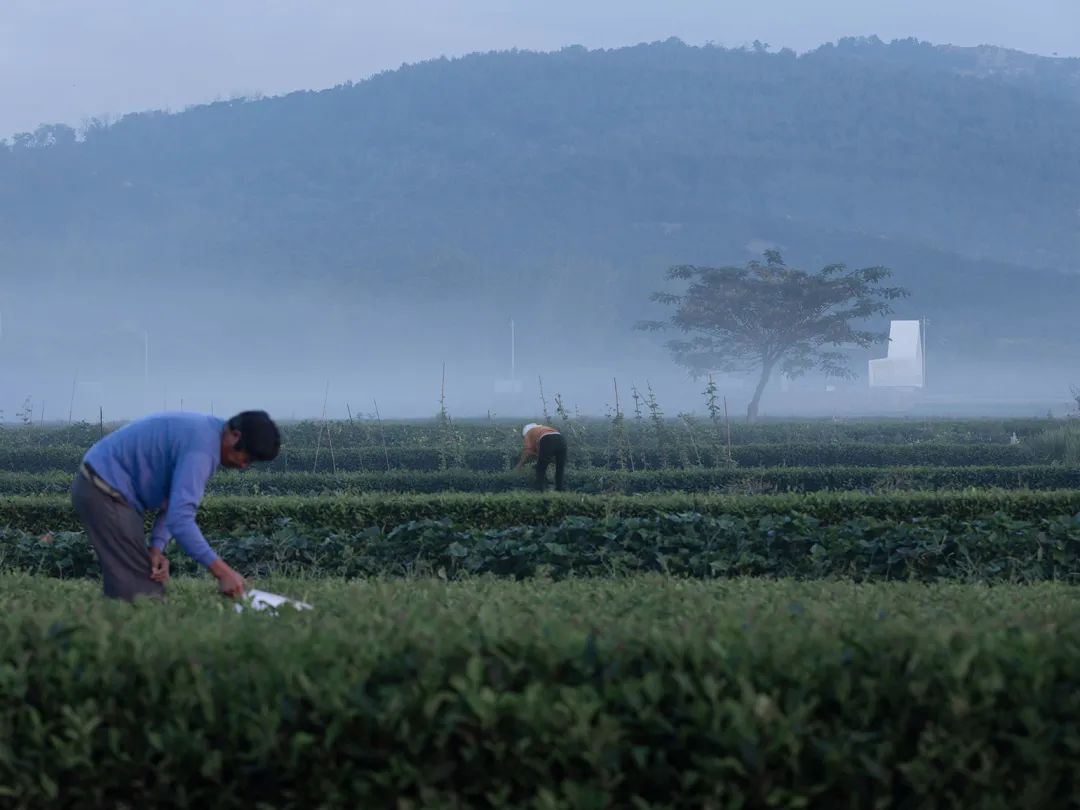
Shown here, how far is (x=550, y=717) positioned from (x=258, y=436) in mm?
2535

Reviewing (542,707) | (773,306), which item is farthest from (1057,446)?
(773,306)

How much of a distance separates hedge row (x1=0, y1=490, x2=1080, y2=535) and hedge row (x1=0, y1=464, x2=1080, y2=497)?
→ 4.73 metres

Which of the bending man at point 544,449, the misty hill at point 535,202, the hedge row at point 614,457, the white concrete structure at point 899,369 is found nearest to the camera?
the bending man at point 544,449

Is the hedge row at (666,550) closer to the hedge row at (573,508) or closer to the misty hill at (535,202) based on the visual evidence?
the hedge row at (573,508)

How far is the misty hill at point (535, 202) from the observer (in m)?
119

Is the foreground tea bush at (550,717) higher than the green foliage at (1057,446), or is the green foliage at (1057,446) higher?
the green foliage at (1057,446)

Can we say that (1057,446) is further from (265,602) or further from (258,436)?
(265,602)

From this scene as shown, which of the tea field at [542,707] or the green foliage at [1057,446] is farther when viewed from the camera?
the green foliage at [1057,446]

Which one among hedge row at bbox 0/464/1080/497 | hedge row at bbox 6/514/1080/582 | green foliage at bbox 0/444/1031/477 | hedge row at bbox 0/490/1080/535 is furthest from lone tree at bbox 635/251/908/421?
hedge row at bbox 6/514/1080/582

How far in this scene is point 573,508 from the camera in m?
11.3

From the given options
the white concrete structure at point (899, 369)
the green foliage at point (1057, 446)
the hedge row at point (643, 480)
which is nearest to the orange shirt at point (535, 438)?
the hedge row at point (643, 480)

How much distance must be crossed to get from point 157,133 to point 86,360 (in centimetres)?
5886

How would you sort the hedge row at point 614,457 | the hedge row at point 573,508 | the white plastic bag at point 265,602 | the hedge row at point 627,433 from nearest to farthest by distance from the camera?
1. the white plastic bag at point 265,602
2. the hedge row at point 573,508
3. the hedge row at point 614,457
4. the hedge row at point 627,433

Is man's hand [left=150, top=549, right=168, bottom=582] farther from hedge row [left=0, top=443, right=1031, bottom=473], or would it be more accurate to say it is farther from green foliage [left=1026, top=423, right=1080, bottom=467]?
green foliage [left=1026, top=423, right=1080, bottom=467]
